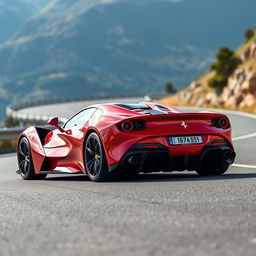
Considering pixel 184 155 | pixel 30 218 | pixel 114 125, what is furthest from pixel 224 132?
pixel 30 218

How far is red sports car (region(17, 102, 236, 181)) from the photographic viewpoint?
8922 mm

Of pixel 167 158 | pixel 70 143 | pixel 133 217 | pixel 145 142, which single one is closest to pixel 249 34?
pixel 70 143

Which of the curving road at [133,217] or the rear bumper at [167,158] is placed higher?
the rear bumper at [167,158]

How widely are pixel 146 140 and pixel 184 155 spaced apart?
56 centimetres

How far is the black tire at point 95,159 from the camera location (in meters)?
9.08

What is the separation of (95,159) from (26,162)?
6.84 ft

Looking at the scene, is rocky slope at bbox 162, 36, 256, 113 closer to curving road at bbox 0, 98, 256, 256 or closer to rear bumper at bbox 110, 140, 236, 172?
rear bumper at bbox 110, 140, 236, 172

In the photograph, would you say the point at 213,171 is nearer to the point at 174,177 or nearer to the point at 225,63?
the point at 174,177

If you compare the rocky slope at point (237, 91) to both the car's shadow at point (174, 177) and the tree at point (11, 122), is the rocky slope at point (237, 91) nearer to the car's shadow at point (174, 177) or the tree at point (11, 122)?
the tree at point (11, 122)

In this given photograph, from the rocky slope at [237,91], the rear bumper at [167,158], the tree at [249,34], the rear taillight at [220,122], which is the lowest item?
the rear bumper at [167,158]

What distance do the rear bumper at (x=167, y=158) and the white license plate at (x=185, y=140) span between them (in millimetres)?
121

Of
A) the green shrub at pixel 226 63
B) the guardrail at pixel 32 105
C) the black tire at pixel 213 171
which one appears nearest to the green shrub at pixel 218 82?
the green shrub at pixel 226 63

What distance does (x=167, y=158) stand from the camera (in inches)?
354

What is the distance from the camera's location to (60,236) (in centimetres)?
511
